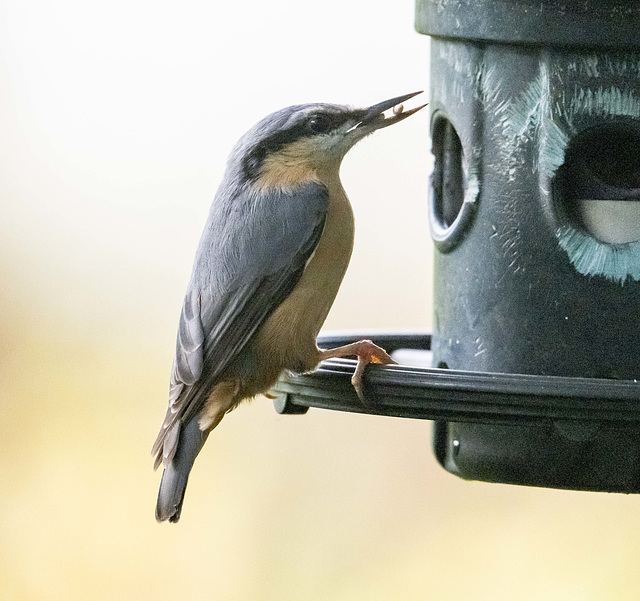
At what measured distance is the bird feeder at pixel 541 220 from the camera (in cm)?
342

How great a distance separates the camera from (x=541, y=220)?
3.58 metres

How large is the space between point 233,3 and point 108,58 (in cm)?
68

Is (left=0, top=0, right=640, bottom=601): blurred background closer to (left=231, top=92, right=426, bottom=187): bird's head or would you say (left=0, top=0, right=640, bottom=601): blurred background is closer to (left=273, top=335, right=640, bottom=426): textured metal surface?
(left=231, top=92, right=426, bottom=187): bird's head

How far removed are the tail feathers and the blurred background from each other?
2.16 meters

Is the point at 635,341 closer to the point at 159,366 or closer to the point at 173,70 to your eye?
the point at 159,366

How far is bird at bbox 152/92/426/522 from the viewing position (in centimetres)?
362

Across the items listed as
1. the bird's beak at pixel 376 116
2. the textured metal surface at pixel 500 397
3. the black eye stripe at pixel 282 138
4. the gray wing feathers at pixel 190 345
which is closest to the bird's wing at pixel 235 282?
the gray wing feathers at pixel 190 345

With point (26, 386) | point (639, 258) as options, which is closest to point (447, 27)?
point (639, 258)

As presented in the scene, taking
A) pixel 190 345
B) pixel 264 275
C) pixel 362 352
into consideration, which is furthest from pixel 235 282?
pixel 362 352

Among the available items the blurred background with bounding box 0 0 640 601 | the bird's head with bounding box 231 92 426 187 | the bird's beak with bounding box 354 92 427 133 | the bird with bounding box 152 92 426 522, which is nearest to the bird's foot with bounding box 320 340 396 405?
the bird with bounding box 152 92 426 522

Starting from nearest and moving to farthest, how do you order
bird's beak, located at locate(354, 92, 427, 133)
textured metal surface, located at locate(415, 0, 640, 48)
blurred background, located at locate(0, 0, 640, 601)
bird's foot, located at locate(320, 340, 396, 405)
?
textured metal surface, located at locate(415, 0, 640, 48) → bird's foot, located at locate(320, 340, 396, 405) → bird's beak, located at locate(354, 92, 427, 133) → blurred background, located at locate(0, 0, 640, 601)

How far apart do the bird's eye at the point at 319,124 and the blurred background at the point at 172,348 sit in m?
2.03

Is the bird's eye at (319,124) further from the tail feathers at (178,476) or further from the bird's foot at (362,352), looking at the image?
the tail feathers at (178,476)

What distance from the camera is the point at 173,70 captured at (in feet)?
21.6
